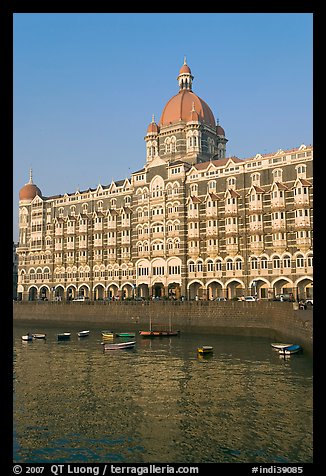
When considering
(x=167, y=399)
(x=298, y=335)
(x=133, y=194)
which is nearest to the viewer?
(x=167, y=399)

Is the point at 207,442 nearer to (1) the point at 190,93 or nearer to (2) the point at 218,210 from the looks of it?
(2) the point at 218,210

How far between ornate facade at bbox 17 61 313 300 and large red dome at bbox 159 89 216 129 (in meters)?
0.31

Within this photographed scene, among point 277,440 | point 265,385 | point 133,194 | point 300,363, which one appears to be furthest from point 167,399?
point 133,194

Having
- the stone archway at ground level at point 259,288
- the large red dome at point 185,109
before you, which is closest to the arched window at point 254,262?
the stone archway at ground level at point 259,288

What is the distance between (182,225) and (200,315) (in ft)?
68.6

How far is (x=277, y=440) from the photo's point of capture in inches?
973

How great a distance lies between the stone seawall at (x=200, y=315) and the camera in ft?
192

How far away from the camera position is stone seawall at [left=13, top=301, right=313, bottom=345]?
192 ft

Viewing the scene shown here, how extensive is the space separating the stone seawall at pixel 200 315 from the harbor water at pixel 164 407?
18.6 feet

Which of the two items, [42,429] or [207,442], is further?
[42,429]

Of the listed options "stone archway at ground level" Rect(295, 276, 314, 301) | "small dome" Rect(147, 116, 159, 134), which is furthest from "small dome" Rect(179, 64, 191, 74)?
"stone archway at ground level" Rect(295, 276, 314, 301)

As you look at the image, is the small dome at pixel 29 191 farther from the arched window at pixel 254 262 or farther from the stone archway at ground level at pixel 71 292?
the arched window at pixel 254 262

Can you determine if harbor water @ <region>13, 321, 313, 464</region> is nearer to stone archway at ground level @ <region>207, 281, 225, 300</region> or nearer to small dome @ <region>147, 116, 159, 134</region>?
stone archway at ground level @ <region>207, 281, 225, 300</region>

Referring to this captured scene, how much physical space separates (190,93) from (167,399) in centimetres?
8601
